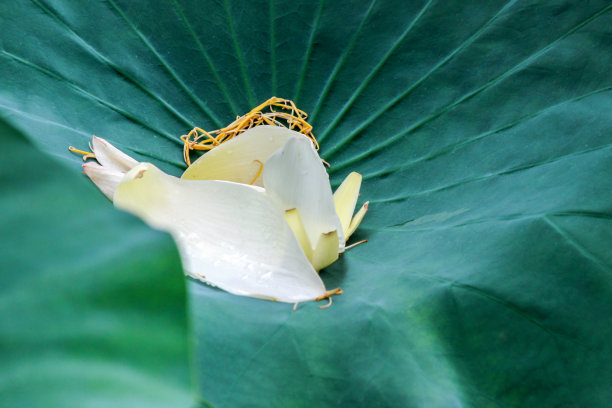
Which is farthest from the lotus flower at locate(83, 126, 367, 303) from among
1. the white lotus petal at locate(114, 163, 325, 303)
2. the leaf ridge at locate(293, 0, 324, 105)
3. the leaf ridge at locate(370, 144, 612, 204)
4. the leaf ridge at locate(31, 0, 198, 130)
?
the leaf ridge at locate(293, 0, 324, 105)

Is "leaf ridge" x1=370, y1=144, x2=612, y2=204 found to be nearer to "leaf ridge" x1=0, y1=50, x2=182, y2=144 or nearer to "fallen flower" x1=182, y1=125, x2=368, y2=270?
"fallen flower" x1=182, y1=125, x2=368, y2=270

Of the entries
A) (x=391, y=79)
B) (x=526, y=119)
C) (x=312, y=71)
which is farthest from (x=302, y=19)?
(x=526, y=119)

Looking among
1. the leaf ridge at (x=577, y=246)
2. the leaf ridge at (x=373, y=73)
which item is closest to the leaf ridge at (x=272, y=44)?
the leaf ridge at (x=373, y=73)

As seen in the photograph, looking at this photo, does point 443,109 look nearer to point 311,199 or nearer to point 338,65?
point 338,65

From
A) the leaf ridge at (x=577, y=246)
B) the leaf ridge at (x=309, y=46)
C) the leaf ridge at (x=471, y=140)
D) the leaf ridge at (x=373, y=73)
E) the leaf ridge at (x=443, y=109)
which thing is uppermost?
the leaf ridge at (x=309, y=46)

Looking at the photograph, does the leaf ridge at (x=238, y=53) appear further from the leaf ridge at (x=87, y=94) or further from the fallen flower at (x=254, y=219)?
the fallen flower at (x=254, y=219)
